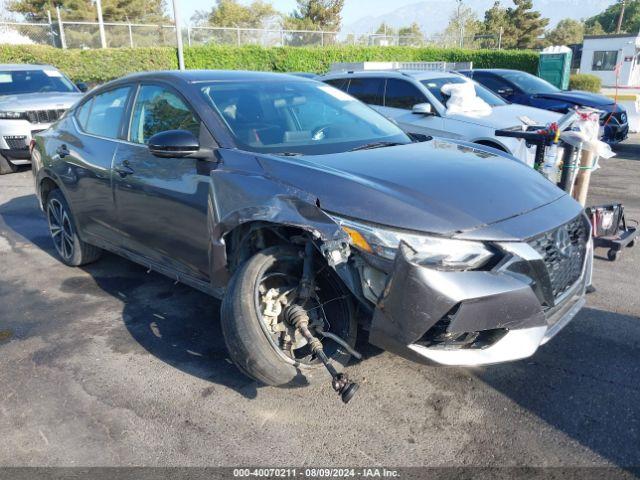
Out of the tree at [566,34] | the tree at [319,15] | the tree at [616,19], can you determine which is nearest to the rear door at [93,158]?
the tree at [319,15]

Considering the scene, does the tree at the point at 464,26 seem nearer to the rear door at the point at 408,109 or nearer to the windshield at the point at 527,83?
the windshield at the point at 527,83

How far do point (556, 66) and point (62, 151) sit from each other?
61.8 ft

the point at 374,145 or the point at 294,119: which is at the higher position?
the point at 294,119

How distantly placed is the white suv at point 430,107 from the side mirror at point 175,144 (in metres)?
4.19

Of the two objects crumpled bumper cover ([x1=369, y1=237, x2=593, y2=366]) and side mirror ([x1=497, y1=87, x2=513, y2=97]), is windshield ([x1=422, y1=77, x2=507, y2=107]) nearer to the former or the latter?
side mirror ([x1=497, y1=87, x2=513, y2=97])

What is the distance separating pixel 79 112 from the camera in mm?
4891

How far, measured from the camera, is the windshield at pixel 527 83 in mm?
11664

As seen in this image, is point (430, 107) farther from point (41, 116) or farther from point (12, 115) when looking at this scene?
point (12, 115)

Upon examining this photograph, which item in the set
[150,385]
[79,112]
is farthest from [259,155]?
[79,112]

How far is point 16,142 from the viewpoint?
9508 mm

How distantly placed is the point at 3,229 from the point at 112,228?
10.1 ft

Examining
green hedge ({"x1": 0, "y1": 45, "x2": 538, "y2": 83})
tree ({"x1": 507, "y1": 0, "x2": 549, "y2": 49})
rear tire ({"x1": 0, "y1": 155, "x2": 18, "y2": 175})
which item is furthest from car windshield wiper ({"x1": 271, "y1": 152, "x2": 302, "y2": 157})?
tree ({"x1": 507, "y1": 0, "x2": 549, "y2": 49})

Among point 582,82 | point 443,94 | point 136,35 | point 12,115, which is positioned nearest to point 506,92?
point 443,94

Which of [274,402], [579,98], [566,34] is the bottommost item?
[274,402]
